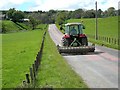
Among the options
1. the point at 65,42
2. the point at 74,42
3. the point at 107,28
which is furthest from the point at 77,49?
the point at 107,28

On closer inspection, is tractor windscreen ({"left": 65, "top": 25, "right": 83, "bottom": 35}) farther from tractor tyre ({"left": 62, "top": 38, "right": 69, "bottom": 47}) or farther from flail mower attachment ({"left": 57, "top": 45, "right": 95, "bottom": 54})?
flail mower attachment ({"left": 57, "top": 45, "right": 95, "bottom": 54})

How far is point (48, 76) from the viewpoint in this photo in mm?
15430

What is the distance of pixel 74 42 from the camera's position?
1145 inches

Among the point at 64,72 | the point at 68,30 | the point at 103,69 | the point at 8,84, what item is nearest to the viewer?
the point at 8,84

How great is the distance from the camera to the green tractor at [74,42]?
27328 millimetres

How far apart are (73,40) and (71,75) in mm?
13950

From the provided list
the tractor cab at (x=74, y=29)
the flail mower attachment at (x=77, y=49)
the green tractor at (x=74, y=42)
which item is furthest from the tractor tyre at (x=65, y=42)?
the flail mower attachment at (x=77, y=49)

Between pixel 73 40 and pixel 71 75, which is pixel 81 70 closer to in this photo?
pixel 71 75

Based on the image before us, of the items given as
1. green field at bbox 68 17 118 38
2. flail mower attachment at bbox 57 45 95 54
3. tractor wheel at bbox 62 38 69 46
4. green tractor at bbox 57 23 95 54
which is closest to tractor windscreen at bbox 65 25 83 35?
green tractor at bbox 57 23 95 54

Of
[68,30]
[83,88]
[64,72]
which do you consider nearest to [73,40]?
[68,30]

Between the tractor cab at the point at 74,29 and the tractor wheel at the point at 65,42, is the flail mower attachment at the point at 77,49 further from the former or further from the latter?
the tractor cab at the point at 74,29

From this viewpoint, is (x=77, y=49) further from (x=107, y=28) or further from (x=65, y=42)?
(x=107, y=28)

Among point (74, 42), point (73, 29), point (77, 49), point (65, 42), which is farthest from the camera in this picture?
point (73, 29)

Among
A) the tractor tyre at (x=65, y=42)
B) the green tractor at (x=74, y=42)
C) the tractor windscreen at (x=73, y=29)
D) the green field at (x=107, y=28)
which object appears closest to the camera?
the green tractor at (x=74, y=42)
